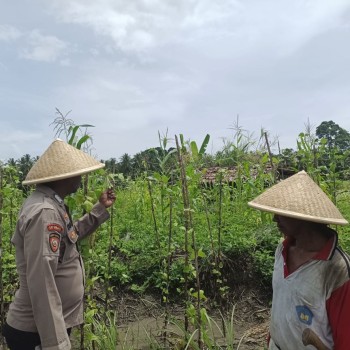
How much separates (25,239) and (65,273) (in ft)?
0.96

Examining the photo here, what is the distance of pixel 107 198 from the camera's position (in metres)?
2.62

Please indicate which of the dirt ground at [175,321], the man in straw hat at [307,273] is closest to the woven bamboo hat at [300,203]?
the man in straw hat at [307,273]

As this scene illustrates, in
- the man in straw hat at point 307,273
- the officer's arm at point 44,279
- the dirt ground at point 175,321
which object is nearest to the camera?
the man in straw hat at point 307,273

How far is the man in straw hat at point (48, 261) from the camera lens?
1863mm

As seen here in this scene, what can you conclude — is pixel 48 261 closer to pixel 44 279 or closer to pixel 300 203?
pixel 44 279

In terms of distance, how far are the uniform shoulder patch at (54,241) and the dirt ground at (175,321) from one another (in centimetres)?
178

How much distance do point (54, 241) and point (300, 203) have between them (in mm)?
1120

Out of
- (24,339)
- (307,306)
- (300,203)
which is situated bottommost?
(24,339)

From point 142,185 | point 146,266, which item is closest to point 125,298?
point 146,266

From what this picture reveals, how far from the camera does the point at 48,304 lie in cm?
186

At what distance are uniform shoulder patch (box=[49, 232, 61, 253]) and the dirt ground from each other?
1782 millimetres

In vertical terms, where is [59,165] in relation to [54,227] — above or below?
above

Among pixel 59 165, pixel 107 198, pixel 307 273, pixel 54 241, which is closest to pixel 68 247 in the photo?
pixel 54 241

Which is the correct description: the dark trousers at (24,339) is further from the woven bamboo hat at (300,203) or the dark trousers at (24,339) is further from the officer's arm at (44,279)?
the woven bamboo hat at (300,203)
